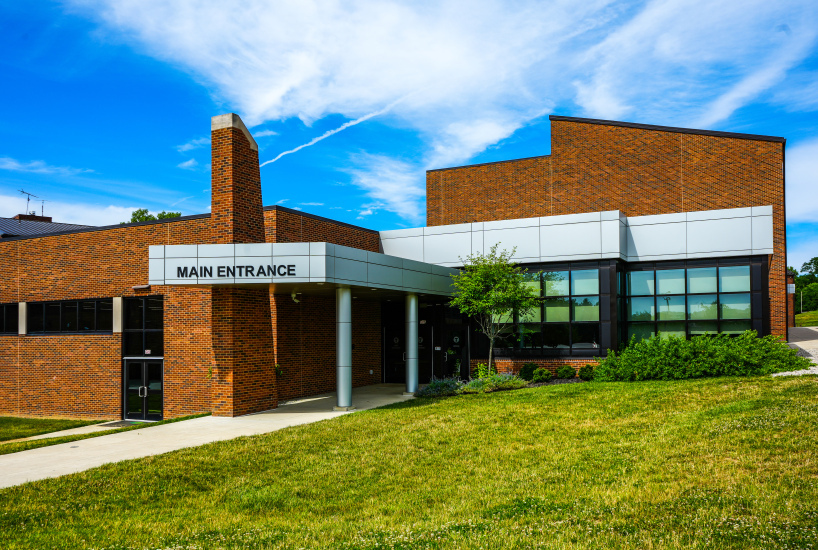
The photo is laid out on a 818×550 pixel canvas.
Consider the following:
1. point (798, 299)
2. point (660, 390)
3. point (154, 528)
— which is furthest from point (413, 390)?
point (798, 299)

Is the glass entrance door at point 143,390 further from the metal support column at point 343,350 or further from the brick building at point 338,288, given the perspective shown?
the metal support column at point 343,350

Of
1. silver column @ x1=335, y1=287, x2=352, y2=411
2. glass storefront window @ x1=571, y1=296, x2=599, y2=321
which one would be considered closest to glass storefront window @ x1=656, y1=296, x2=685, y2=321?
glass storefront window @ x1=571, y1=296, x2=599, y2=321

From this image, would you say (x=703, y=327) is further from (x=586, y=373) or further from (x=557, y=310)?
(x=557, y=310)

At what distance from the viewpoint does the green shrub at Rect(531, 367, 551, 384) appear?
21.1 meters

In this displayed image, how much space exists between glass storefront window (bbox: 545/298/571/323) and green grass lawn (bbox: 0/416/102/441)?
56.2 ft

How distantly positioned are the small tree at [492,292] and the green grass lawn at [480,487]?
7034 mm

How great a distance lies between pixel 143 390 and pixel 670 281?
2010 cm

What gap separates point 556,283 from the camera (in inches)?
892

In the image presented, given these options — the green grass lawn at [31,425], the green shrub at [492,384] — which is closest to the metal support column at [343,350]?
the green shrub at [492,384]

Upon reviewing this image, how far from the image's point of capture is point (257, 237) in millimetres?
18281

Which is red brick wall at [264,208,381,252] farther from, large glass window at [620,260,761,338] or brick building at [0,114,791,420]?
large glass window at [620,260,761,338]

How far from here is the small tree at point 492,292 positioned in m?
20.7

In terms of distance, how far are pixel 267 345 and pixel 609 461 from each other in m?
11.6

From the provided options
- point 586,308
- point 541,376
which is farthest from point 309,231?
point 586,308
